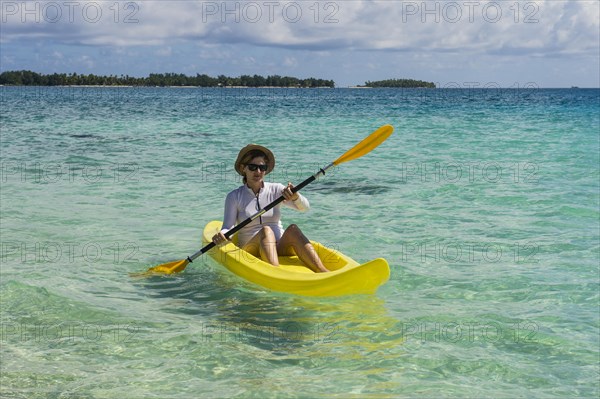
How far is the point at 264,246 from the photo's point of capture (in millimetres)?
6133

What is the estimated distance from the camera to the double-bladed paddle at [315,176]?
6.13 m

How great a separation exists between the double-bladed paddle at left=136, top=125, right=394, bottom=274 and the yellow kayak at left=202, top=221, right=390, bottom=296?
0.73ft

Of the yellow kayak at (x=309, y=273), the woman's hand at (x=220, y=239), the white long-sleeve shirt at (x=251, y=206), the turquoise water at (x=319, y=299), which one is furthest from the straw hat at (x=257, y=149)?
the turquoise water at (x=319, y=299)

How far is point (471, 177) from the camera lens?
12844mm

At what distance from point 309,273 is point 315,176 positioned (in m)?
0.95

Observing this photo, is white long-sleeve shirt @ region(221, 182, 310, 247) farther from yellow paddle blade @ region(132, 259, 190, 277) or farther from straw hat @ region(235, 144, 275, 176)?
yellow paddle blade @ region(132, 259, 190, 277)

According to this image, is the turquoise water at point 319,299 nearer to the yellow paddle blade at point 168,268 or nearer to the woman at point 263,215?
the yellow paddle blade at point 168,268

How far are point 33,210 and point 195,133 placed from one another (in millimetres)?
13751

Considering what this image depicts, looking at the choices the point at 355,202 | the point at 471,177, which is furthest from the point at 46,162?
the point at 471,177

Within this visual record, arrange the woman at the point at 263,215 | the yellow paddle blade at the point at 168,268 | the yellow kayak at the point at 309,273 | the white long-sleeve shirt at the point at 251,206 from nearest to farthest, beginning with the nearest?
the yellow kayak at the point at 309,273
the woman at the point at 263,215
the white long-sleeve shirt at the point at 251,206
the yellow paddle blade at the point at 168,268

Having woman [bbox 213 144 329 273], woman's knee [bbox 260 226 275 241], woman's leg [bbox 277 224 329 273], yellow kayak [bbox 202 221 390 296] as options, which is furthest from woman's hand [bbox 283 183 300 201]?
yellow kayak [bbox 202 221 390 296]

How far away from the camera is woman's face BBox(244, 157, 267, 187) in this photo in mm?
6125

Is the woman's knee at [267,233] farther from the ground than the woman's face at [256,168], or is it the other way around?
the woman's face at [256,168]

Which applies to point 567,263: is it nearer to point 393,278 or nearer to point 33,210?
point 393,278
